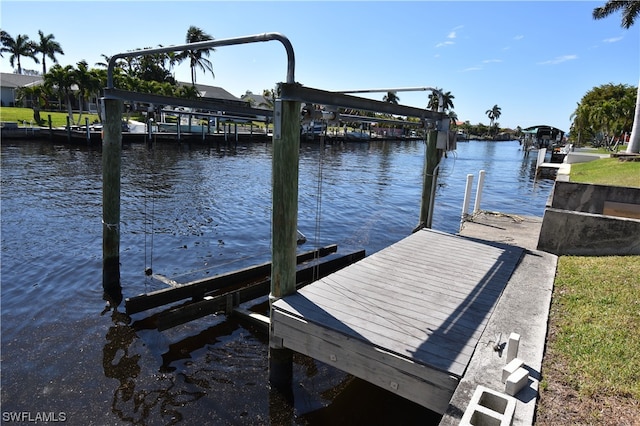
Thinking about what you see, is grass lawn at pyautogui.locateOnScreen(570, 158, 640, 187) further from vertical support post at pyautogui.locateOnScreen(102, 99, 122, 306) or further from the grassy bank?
vertical support post at pyautogui.locateOnScreen(102, 99, 122, 306)

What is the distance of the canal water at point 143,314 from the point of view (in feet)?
18.9

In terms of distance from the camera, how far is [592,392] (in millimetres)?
3840

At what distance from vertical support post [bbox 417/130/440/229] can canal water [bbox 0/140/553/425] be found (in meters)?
0.68

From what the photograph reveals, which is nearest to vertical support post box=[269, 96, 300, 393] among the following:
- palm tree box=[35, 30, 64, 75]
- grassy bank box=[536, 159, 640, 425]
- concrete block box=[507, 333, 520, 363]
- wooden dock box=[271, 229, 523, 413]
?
wooden dock box=[271, 229, 523, 413]

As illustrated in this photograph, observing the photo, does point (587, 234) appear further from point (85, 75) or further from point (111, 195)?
point (85, 75)

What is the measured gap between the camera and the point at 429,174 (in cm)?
1021

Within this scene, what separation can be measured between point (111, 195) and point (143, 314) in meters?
2.59

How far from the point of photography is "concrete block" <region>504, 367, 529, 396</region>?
3.70 meters

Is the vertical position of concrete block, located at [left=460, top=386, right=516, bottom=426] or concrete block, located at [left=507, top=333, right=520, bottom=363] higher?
concrete block, located at [left=507, top=333, right=520, bottom=363]

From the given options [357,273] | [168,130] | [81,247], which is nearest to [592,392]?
[357,273]

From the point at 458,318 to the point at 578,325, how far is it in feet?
4.81

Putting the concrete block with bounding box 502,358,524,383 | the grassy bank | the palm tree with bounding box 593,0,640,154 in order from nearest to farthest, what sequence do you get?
the grassy bank < the concrete block with bounding box 502,358,524,383 < the palm tree with bounding box 593,0,640,154

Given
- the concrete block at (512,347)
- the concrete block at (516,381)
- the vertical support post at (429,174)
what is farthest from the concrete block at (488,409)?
the vertical support post at (429,174)

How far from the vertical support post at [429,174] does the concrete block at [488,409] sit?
6883mm
